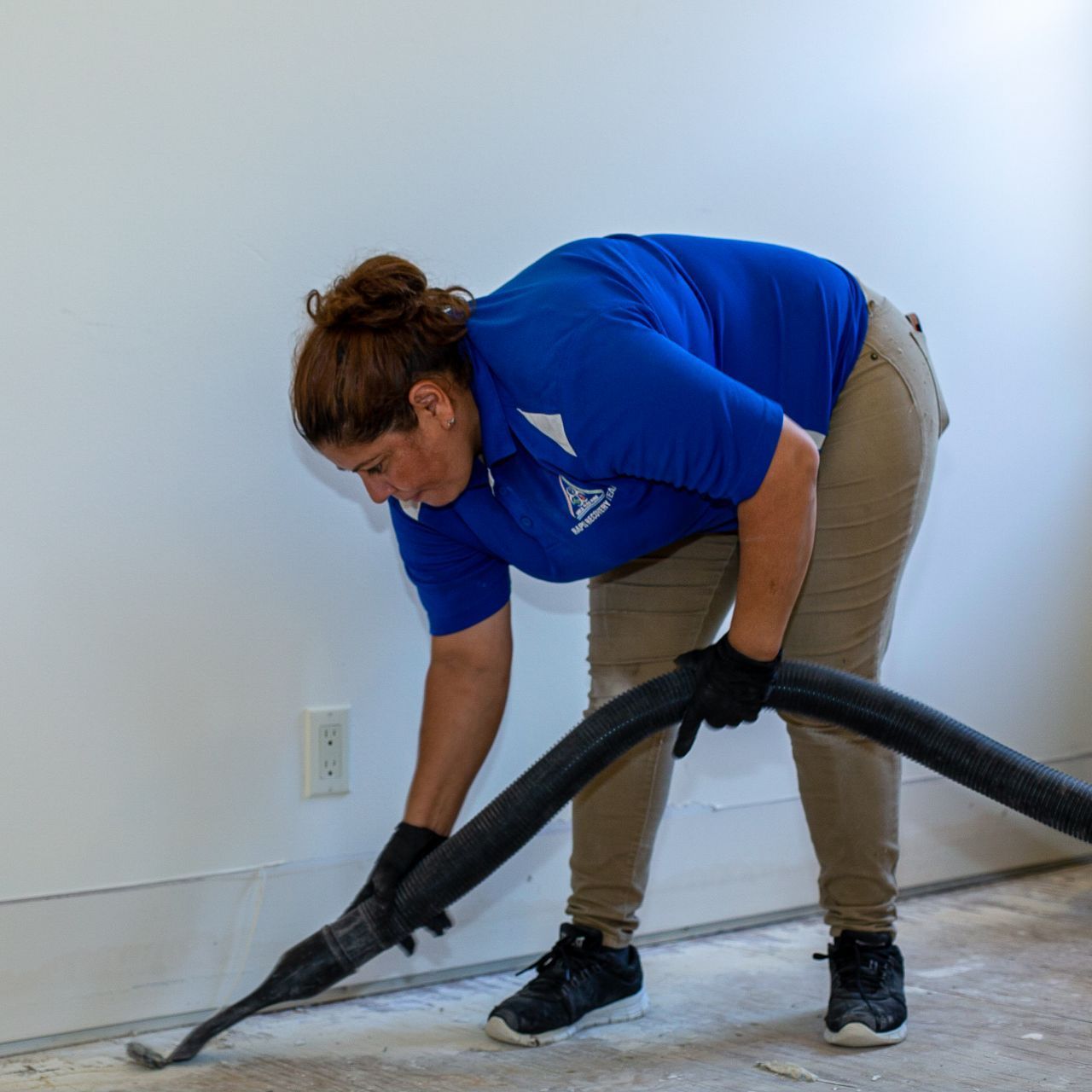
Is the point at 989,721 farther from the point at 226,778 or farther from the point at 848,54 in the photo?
the point at 226,778

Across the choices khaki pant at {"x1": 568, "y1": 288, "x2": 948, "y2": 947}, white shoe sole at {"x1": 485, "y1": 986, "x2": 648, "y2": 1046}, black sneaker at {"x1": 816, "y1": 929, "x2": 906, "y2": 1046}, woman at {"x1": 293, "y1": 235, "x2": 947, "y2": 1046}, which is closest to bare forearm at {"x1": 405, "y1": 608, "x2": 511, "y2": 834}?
woman at {"x1": 293, "y1": 235, "x2": 947, "y2": 1046}

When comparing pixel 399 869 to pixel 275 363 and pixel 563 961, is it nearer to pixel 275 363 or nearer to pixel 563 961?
pixel 563 961

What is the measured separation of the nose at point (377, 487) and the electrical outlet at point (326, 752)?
1.64 ft

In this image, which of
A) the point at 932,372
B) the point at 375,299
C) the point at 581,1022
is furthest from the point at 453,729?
the point at 932,372

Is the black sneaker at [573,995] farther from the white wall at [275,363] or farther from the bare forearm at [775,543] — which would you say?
the bare forearm at [775,543]

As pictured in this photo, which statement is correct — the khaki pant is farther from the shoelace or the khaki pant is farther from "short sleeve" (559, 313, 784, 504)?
"short sleeve" (559, 313, 784, 504)

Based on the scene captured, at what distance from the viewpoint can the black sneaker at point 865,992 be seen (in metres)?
1.57

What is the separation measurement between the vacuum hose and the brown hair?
37cm

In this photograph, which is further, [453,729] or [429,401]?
[453,729]

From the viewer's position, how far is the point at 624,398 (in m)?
1.20

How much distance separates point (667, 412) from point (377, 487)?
0.34 metres

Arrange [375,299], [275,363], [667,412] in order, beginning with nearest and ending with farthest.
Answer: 1. [667,412]
2. [375,299]
3. [275,363]

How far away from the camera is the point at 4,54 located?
1516 mm

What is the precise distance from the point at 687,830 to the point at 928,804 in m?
0.52
